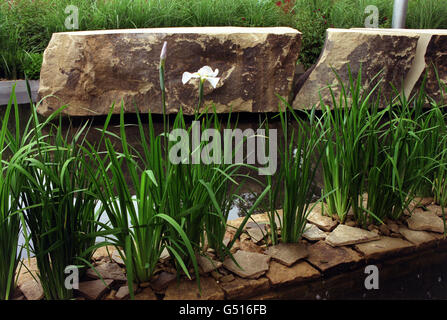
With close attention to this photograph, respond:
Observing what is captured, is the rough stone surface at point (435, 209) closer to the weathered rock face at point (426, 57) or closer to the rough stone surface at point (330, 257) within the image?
the rough stone surface at point (330, 257)

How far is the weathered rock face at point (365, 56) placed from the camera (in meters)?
3.55

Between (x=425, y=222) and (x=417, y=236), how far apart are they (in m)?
0.11

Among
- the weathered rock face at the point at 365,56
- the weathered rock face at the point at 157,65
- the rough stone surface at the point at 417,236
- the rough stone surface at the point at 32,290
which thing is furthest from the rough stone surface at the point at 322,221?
the weathered rock face at the point at 365,56

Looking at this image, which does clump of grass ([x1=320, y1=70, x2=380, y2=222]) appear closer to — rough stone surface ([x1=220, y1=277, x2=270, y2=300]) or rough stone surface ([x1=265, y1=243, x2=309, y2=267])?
rough stone surface ([x1=265, y1=243, x2=309, y2=267])

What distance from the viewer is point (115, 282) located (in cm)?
130

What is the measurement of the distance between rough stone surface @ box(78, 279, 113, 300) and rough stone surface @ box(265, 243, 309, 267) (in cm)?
53

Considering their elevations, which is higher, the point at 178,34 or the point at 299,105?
the point at 178,34

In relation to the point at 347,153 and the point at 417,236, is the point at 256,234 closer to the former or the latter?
the point at 347,153

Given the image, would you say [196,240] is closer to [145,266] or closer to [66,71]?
[145,266]

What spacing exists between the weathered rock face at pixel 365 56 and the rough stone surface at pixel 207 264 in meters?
2.47

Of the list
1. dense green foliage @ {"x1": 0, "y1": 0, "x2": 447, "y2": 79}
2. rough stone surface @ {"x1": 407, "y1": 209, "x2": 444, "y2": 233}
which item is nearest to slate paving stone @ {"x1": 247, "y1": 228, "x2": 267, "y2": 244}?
rough stone surface @ {"x1": 407, "y1": 209, "x2": 444, "y2": 233}

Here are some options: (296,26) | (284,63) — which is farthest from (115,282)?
(296,26)

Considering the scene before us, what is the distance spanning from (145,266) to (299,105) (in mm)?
2828

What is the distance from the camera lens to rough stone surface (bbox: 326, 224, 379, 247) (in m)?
1.56
